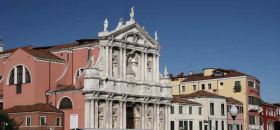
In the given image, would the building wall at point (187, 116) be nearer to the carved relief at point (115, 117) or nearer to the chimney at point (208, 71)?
the carved relief at point (115, 117)

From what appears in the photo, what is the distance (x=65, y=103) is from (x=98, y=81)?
4030 mm

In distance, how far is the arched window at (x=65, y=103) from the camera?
51403 mm

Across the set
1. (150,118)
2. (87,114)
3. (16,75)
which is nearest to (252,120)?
(150,118)

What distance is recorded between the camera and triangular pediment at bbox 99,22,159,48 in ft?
174

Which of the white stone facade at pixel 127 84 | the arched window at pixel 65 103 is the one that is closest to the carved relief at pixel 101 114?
the white stone facade at pixel 127 84

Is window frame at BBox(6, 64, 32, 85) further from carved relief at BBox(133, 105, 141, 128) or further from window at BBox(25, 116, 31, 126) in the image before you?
carved relief at BBox(133, 105, 141, 128)

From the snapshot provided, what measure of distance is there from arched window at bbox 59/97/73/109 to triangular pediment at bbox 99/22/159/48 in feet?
23.3

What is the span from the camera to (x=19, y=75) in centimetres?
5456

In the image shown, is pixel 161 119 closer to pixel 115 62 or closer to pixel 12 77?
pixel 115 62

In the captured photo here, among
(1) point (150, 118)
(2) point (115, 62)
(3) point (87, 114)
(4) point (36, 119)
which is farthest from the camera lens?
(1) point (150, 118)

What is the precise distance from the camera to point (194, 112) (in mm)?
63062

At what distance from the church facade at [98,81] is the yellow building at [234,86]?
55.0ft

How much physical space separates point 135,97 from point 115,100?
2.90m

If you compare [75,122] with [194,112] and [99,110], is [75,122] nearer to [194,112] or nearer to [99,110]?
[99,110]
